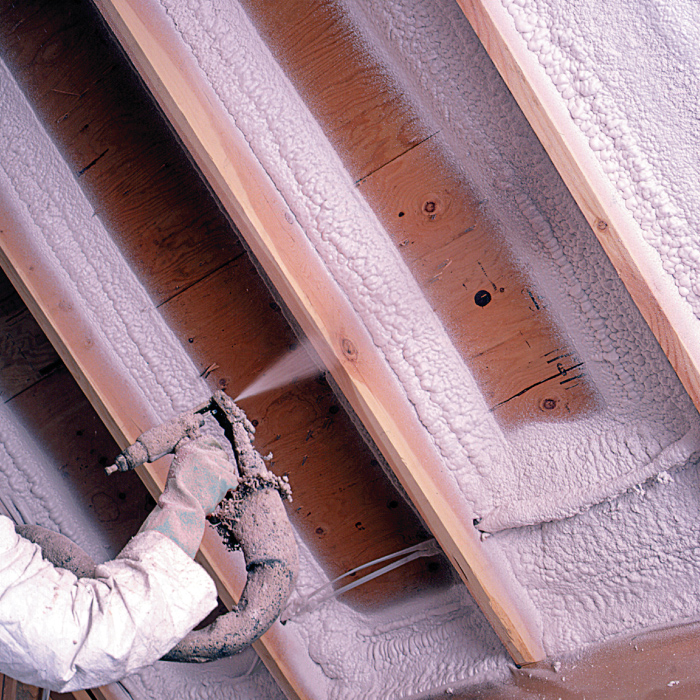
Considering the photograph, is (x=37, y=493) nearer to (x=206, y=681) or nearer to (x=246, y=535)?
(x=206, y=681)

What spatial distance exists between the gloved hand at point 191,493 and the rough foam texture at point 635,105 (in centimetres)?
84

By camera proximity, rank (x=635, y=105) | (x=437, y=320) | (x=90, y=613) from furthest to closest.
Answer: (x=437, y=320) < (x=635, y=105) < (x=90, y=613)

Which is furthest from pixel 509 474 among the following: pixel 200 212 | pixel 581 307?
pixel 200 212

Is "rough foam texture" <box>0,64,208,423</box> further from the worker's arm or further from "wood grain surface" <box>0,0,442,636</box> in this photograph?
the worker's arm

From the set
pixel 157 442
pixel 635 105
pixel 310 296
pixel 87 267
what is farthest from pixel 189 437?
pixel 635 105

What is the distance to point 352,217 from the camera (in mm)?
1103

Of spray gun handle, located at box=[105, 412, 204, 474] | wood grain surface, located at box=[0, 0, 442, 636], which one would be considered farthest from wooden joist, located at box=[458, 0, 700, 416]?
spray gun handle, located at box=[105, 412, 204, 474]

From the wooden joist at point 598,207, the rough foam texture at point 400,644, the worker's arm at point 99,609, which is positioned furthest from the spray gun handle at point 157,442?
the wooden joist at point 598,207

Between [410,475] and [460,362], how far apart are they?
0.29m

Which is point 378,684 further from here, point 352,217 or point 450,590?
point 352,217

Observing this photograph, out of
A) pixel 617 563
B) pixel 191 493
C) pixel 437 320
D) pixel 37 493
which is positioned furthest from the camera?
pixel 37 493

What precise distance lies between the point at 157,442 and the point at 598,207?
832mm

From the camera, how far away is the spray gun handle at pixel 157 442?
82 centimetres

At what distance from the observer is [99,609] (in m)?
0.67
